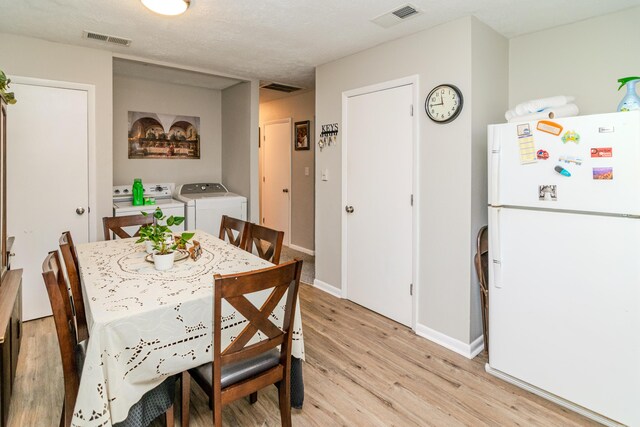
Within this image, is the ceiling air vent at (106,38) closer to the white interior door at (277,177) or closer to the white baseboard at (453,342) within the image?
the white interior door at (277,177)

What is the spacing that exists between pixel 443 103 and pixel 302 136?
Answer: 2.97 metres

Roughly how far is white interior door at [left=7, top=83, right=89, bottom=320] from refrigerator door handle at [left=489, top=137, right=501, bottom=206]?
3.36 metres

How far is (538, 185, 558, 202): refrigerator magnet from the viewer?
2076 mm

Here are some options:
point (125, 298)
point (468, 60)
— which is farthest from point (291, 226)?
point (125, 298)

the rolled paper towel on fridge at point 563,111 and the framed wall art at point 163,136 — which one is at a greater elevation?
the framed wall art at point 163,136

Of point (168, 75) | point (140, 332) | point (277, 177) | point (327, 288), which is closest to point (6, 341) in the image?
point (140, 332)

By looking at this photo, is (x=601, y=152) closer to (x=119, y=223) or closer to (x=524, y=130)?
(x=524, y=130)

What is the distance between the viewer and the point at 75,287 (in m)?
2.02

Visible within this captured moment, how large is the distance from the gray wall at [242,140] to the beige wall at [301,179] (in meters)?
0.98

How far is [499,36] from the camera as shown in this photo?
9.28ft

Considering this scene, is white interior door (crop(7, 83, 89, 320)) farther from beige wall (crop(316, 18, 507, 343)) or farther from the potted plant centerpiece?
beige wall (crop(316, 18, 507, 343))

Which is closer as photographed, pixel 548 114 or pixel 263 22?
pixel 548 114

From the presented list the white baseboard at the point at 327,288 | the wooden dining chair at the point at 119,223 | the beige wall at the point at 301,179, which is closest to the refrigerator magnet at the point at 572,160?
the white baseboard at the point at 327,288

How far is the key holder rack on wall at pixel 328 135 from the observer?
366cm
